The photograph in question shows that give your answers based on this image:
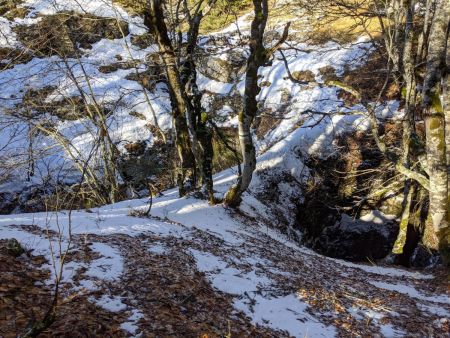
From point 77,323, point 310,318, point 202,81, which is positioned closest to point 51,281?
point 77,323

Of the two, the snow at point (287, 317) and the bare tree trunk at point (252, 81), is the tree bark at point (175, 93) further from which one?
the snow at point (287, 317)

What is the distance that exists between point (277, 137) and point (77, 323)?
42.0ft

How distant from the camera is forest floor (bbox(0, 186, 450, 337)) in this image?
3.40m

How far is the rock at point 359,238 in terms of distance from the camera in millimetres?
12828

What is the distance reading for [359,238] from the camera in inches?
516

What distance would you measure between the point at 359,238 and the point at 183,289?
10.2 meters

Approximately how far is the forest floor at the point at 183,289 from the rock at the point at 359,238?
15.4ft

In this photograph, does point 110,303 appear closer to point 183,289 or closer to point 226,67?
point 183,289

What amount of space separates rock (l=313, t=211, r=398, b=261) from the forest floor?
470 centimetres

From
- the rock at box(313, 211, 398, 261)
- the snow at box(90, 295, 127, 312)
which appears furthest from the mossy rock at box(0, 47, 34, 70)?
the rock at box(313, 211, 398, 261)

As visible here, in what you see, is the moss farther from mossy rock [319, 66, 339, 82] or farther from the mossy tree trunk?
mossy rock [319, 66, 339, 82]

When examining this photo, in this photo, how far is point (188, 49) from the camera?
8961 millimetres

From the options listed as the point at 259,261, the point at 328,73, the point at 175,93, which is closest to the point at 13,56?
the point at 175,93

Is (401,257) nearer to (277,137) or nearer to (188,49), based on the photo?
(277,137)
